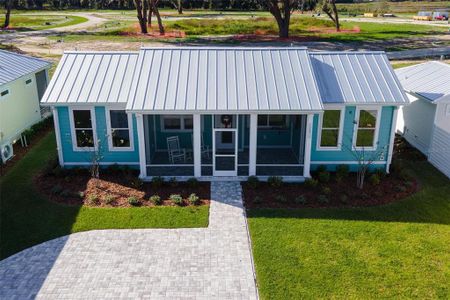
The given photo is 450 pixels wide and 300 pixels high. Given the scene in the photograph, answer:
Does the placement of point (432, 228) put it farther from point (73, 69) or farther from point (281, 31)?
point (281, 31)

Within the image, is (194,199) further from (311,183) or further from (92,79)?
(92,79)

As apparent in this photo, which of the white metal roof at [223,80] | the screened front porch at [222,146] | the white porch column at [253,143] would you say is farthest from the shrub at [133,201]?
the white porch column at [253,143]

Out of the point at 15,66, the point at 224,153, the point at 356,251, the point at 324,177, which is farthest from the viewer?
the point at 15,66

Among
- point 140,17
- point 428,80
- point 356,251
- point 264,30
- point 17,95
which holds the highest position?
point 140,17

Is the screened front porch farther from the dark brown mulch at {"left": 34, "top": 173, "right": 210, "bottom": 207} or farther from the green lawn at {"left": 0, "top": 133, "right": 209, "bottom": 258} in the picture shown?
the green lawn at {"left": 0, "top": 133, "right": 209, "bottom": 258}

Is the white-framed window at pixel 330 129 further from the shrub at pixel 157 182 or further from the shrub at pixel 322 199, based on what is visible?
the shrub at pixel 157 182

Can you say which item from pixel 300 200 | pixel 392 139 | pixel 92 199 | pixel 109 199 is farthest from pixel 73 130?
pixel 392 139
